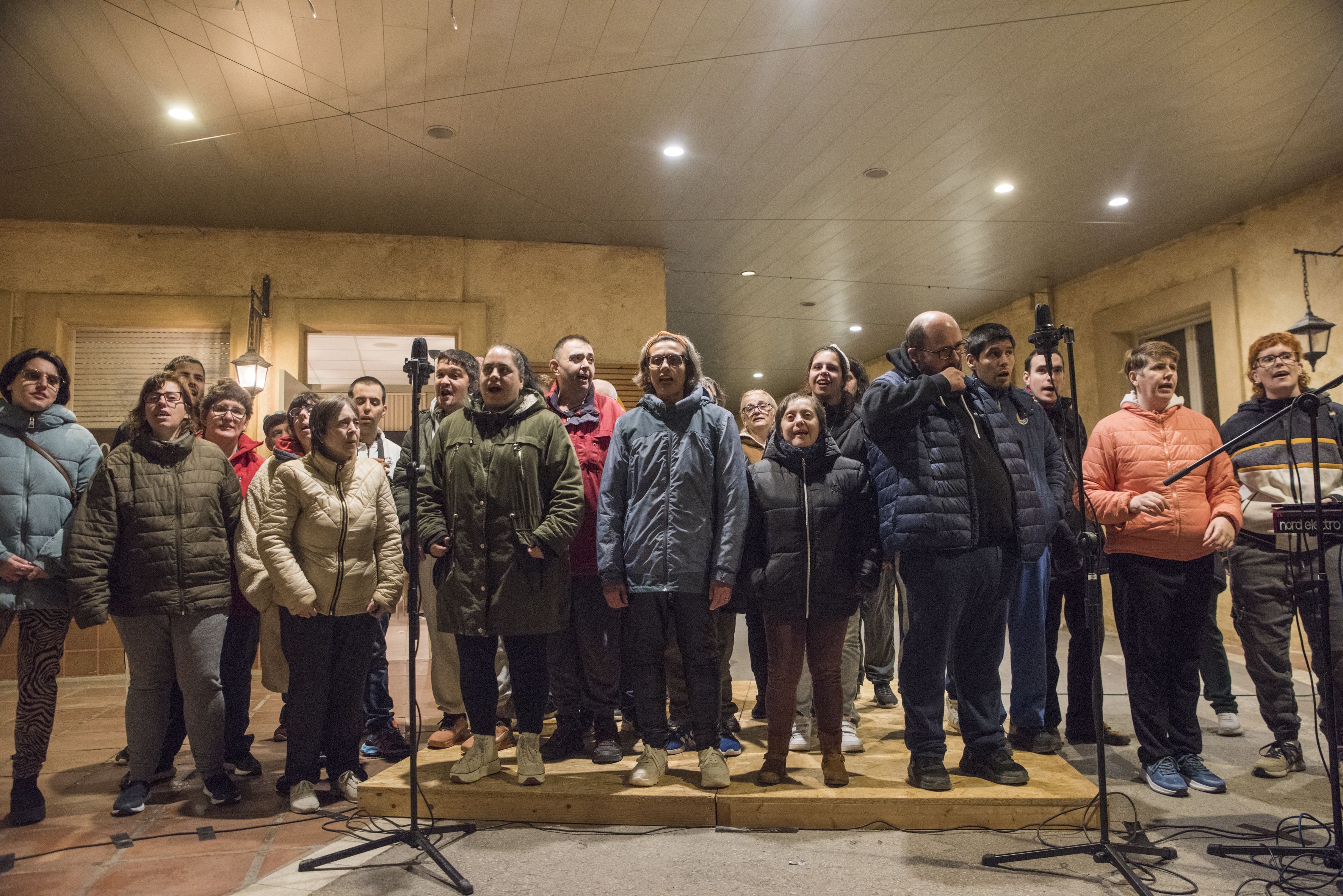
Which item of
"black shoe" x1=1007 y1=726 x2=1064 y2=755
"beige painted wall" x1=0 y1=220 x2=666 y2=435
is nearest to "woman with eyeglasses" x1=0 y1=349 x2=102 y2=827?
"beige painted wall" x1=0 y1=220 x2=666 y2=435

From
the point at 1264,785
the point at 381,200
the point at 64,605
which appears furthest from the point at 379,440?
the point at 1264,785

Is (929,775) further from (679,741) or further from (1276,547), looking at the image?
(1276,547)

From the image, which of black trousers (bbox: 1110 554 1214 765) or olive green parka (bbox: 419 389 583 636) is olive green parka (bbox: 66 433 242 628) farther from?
black trousers (bbox: 1110 554 1214 765)

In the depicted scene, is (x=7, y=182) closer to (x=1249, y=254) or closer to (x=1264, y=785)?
(x=1264, y=785)

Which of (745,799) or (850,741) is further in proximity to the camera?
Result: (850,741)

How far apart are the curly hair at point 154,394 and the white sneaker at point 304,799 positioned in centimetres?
149

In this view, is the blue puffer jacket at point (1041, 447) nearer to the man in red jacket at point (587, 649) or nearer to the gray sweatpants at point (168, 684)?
the man in red jacket at point (587, 649)

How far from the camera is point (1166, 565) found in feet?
10.6

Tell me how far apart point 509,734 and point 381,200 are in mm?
4213

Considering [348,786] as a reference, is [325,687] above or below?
above

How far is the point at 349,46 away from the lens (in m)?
4.12

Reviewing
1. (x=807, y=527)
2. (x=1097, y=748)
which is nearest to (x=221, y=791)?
(x=807, y=527)

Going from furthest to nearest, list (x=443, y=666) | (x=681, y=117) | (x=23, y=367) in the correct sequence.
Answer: (x=681, y=117) → (x=443, y=666) → (x=23, y=367)

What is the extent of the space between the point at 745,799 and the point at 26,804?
2653mm
